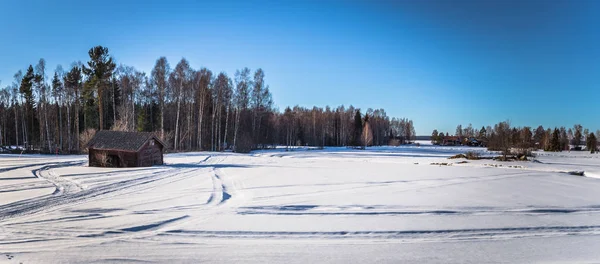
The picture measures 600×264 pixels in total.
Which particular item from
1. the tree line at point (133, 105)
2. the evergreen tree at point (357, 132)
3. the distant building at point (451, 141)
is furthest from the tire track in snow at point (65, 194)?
the distant building at point (451, 141)

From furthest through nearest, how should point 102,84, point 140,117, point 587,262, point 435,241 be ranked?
1. point 140,117
2. point 102,84
3. point 435,241
4. point 587,262

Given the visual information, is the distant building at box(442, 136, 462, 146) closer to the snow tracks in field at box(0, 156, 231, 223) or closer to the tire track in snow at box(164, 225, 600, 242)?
the snow tracks in field at box(0, 156, 231, 223)

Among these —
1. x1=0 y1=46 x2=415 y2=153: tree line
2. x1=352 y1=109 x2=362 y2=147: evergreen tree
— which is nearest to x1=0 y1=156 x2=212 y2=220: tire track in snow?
x1=0 y1=46 x2=415 y2=153: tree line

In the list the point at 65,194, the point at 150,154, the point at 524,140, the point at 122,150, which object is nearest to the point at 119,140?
the point at 122,150

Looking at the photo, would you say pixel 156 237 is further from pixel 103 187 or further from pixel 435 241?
pixel 103 187

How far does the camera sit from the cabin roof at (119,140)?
24031 millimetres

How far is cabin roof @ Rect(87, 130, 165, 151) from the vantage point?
24.0 metres

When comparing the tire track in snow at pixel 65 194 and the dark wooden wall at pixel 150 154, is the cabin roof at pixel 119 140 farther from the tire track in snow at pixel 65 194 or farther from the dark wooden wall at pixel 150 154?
the tire track in snow at pixel 65 194

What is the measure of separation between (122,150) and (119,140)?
1382 millimetres

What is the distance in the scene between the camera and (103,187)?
1405cm

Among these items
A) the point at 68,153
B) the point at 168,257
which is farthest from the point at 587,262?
the point at 68,153

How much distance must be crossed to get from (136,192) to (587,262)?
44.2 feet

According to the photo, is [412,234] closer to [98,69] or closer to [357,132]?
[98,69]

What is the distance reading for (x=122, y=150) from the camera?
78.0 ft
